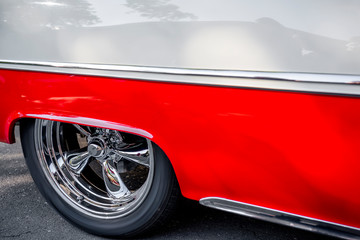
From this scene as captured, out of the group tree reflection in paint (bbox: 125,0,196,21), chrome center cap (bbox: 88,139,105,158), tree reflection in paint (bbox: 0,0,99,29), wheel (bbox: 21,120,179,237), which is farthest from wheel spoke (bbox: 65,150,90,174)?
tree reflection in paint (bbox: 125,0,196,21)

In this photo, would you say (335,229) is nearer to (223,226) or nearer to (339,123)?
(339,123)

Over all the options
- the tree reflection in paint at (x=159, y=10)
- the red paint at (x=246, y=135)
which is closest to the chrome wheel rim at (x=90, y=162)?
the red paint at (x=246, y=135)

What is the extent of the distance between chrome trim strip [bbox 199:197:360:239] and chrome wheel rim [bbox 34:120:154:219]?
1.63ft

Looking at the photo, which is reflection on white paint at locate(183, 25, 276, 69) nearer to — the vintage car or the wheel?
the vintage car

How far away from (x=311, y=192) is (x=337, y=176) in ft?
0.41

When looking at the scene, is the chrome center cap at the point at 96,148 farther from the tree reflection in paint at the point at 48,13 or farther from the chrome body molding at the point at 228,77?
the tree reflection in paint at the point at 48,13

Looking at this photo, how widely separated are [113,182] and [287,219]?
1.11 m

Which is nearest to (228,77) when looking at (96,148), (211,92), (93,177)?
(211,92)

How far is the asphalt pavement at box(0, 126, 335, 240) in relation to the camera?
2.14 metres

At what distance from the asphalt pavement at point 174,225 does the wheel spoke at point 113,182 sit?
270mm

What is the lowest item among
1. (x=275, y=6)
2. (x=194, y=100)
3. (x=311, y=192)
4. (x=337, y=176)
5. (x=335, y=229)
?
(x=335, y=229)

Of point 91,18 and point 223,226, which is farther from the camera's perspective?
point 223,226

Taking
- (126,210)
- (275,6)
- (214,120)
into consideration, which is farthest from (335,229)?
(126,210)

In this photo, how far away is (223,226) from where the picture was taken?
7.34 ft
